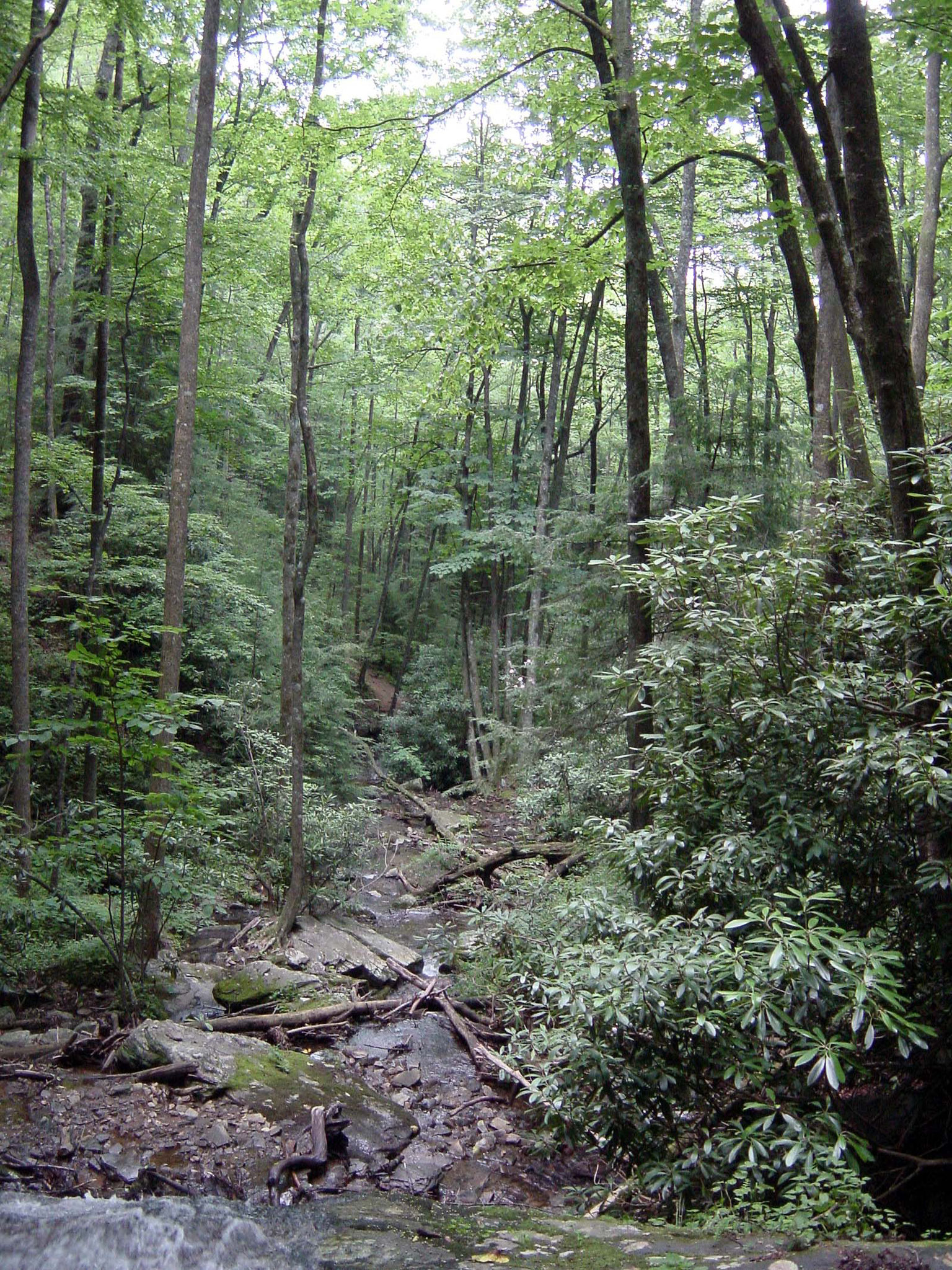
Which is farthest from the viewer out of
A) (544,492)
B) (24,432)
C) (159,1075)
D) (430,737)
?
(430,737)

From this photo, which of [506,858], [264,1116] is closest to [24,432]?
[264,1116]

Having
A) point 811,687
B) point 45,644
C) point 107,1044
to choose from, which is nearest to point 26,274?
point 45,644

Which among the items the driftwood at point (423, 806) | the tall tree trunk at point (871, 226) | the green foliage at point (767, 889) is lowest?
the driftwood at point (423, 806)

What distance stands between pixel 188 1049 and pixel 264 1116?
3.07 ft

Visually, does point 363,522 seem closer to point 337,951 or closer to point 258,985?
point 337,951

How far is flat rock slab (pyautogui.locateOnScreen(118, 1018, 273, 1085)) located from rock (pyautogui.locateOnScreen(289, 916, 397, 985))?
2384 mm

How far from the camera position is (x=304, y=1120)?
6113 mm

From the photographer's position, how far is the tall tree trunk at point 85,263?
445 inches

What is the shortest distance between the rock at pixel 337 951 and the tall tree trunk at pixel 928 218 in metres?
9.75

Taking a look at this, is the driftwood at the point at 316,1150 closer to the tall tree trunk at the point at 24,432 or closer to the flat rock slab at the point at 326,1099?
the flat rock slab at the point at 326,1099

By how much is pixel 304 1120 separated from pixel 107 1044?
165cm

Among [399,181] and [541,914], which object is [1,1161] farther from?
[399,181]

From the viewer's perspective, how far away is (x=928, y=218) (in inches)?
444

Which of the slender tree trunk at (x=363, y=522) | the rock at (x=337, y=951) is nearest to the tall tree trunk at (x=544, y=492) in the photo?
the slender tree trunk at (x=363, y=522)
